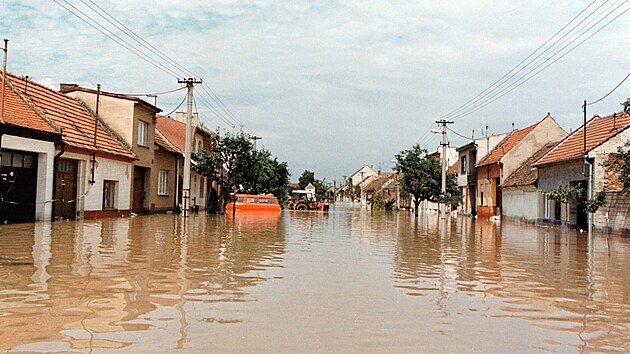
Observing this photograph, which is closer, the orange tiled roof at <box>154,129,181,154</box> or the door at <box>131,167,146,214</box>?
the door at <box>131,167,146,214</box>

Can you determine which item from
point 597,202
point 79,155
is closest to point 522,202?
point 597,202

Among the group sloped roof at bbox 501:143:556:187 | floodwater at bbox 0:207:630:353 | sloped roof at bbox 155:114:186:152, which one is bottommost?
floodwater at bbox 0:207:630:353

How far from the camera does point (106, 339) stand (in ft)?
19.2

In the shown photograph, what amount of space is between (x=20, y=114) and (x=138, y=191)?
1139cm

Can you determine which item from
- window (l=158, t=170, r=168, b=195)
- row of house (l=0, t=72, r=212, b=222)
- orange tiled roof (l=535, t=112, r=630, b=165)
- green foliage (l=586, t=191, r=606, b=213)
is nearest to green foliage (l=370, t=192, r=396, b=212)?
window (l=158, t=170, r=168, b=195)

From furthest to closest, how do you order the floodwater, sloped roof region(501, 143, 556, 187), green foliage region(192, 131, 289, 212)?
green foliage region(192, 131, 289, 212), sloped roof region(501, 143, 556, 187), the floodwater

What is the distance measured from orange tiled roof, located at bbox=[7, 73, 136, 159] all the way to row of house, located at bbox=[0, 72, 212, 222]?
0.05 m

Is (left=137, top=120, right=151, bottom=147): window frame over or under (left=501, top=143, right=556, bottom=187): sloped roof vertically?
over

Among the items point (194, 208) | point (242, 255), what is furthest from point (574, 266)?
point (194, 208)

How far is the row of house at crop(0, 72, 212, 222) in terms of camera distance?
2156cm

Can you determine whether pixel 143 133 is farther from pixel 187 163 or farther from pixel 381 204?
pixel 381 204

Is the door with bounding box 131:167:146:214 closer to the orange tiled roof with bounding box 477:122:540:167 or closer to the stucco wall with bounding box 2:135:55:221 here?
the stucco wall with bounding box 2:135:55:221

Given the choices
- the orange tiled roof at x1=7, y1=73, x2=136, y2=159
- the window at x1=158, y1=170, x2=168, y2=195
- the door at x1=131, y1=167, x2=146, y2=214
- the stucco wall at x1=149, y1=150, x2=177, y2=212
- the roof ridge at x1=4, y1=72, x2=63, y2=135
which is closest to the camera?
the roof ridge at x1=4, y1=72, x2=63, y2=135

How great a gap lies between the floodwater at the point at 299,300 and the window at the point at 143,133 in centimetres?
1720
